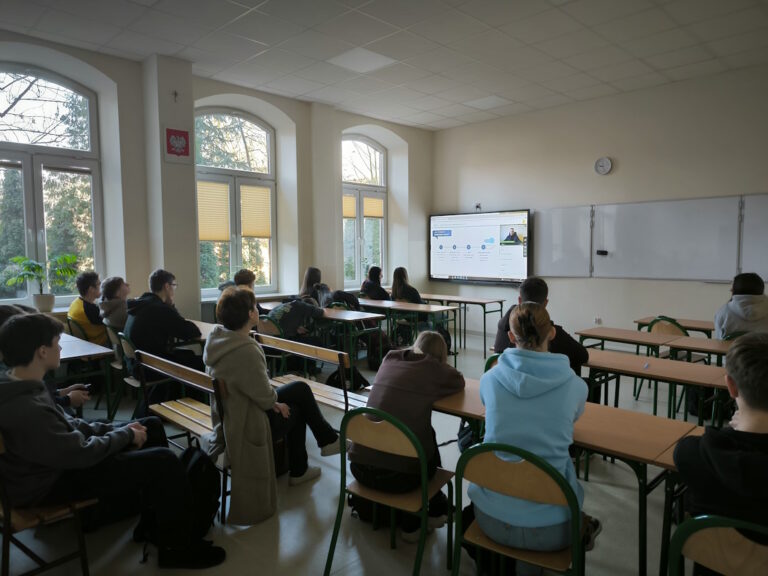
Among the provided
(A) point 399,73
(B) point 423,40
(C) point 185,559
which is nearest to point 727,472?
(C) point 185,559

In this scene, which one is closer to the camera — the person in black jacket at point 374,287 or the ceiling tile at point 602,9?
the ceiling tile at point 602,9

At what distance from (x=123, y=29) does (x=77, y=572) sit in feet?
14.2

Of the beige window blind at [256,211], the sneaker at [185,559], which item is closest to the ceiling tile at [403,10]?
the beige window blind at [256,211]

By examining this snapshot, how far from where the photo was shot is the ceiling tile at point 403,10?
161 inches

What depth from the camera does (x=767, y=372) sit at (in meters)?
1.36

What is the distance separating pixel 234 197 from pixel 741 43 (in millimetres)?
5811

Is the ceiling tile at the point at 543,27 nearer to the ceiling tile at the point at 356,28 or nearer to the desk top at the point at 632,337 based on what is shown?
the ceiling tile at the point at 356,28

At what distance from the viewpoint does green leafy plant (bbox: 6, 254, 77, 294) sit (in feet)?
15.1

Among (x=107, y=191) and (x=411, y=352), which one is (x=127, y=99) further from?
(x=411, y=352)

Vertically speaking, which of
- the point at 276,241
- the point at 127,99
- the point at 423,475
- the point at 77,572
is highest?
the point at 127,99

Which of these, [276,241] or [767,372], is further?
[276,241]

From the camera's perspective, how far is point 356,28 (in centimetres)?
459

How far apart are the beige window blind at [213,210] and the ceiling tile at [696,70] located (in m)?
5.45

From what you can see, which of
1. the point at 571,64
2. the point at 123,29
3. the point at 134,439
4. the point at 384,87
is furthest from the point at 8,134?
the point at 571,64
